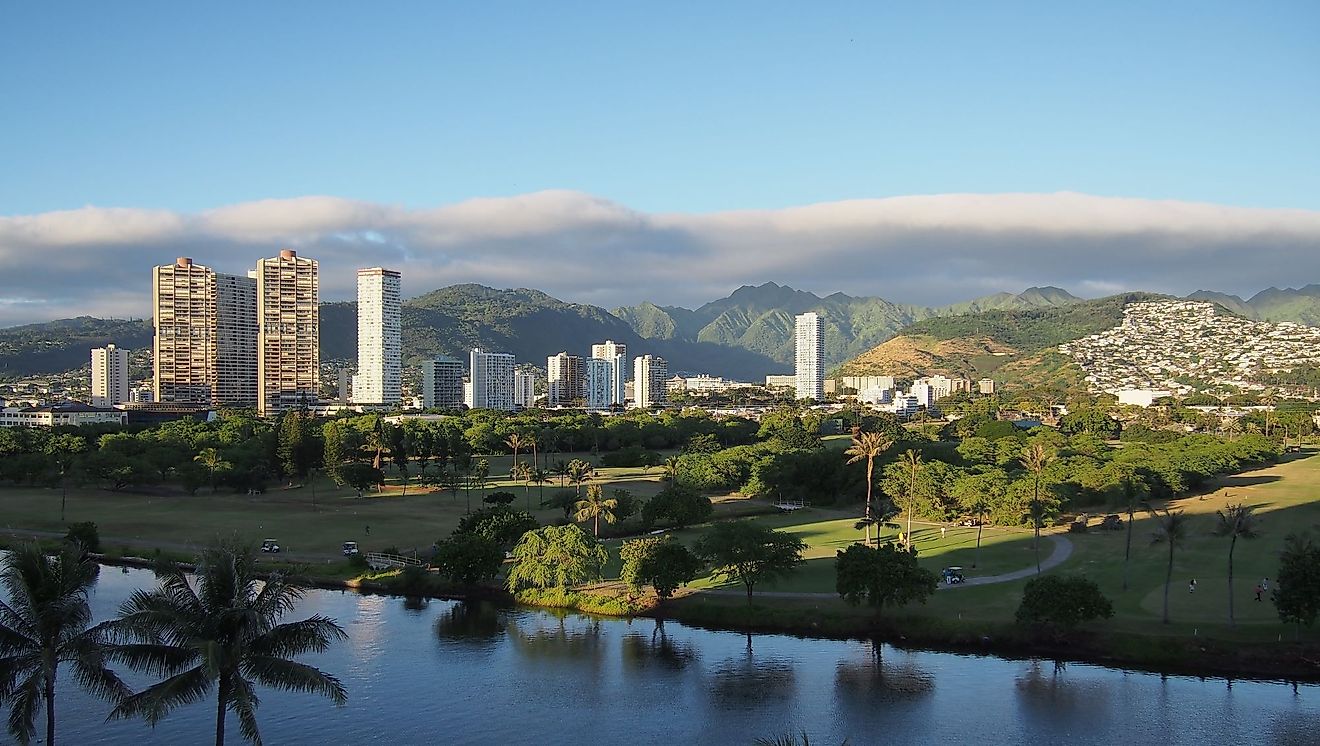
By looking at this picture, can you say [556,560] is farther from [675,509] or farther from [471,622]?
[675,509]

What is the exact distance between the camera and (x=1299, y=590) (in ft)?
149

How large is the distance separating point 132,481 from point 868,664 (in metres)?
84.4

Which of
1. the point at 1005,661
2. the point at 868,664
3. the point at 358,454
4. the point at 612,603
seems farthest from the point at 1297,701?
the point at 358,454

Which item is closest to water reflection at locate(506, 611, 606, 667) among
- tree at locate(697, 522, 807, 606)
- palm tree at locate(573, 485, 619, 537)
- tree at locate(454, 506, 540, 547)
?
tree at locate(697, 522, 807, 606)

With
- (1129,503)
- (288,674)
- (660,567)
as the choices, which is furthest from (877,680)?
(1129,503)

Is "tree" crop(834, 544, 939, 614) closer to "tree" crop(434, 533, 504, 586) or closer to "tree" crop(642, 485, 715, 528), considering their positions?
"tree" crop(434, 533, 504, 586)

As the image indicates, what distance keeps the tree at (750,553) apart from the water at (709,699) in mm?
4746

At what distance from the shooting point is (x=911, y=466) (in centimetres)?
8575

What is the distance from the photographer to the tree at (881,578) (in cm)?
5131

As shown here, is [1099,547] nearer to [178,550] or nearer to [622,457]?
[178,550]

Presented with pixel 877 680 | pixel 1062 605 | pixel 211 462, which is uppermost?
pixel 211 462

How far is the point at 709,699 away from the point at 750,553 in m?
14.3

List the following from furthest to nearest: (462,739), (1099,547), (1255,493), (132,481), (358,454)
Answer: (358,454), (132,481), (1255,493), (1099,547), (462,739)

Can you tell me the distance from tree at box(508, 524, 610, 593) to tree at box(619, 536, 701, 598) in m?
2.21
